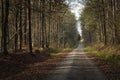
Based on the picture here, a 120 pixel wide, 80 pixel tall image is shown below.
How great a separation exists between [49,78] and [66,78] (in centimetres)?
86

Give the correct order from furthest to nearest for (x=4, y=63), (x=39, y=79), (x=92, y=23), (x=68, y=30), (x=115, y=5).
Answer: (x=68, y=30) < (x=92, y=23) < (x=115, y=5) < (x=4, y=63) < (x=39, y=79)

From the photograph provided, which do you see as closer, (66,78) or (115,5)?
(66,78)

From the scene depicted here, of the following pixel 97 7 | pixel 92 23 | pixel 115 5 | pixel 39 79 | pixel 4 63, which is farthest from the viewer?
pixel 92 23

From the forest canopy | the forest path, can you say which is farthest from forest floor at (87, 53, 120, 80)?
the forest canopy

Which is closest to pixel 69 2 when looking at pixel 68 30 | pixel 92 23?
pixel 92 23

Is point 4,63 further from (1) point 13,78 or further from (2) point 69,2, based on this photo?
(2) point 69,2

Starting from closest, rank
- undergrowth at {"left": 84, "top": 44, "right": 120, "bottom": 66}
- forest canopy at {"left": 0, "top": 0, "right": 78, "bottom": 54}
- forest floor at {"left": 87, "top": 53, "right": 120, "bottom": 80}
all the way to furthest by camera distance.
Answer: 1. forest floor at {"left": 87, "top": 53, "right": 120, "bottom": 80}
2. undergrowth at {"left": 84, "top": 44, "right": 120, "bottom": 66}
3. forest canopy at {"left": 0, "top": 0, "right": 78, "bottom": 54}

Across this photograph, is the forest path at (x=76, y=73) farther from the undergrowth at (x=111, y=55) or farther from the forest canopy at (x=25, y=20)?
the forest canopy at (x=25, y=20)

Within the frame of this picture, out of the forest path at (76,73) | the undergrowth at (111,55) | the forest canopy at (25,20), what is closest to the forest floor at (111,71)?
the forest path at (76,73)

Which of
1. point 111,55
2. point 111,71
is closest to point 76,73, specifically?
point 111,71

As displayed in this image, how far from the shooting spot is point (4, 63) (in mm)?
20641

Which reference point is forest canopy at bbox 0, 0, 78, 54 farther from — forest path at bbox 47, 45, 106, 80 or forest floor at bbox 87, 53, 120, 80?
forest floor at bbox 87, 53, 120, 80

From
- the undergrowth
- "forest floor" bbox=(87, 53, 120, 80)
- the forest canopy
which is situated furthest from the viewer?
the forest canopy

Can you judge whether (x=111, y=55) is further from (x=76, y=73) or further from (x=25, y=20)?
(x=76, y=73)
